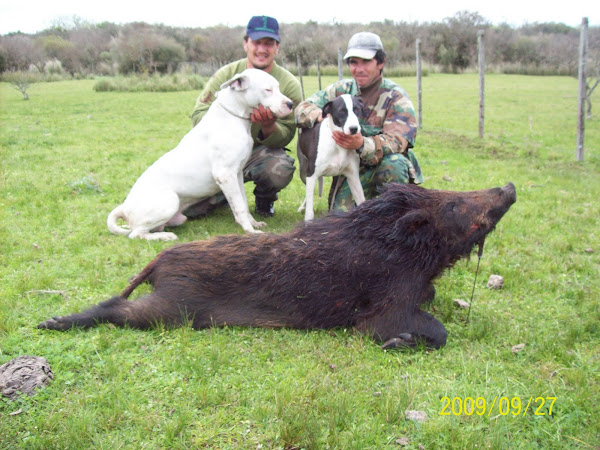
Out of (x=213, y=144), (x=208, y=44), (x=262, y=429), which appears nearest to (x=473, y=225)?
(x=262, y=429)

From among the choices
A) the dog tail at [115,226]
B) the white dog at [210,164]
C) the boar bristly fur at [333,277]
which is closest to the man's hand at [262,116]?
the white dog at [210,164]

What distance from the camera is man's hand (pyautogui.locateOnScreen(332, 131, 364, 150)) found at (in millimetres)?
4793

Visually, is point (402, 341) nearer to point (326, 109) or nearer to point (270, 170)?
point (326, 109)

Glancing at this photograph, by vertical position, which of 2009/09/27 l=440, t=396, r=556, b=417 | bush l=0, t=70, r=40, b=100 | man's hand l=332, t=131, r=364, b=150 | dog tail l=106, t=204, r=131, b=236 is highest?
bush l=0, t=70, r=40, b=100

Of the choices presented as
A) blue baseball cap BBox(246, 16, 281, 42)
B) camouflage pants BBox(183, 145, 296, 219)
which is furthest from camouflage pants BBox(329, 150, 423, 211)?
blue baseball cap BBox(246, 16, 281, 42)

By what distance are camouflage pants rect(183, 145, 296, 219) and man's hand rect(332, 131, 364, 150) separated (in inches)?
40.8

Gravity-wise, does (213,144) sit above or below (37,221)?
above

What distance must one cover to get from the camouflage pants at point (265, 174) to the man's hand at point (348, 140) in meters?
1.04

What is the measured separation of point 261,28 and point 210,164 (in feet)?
5.38

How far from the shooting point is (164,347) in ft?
10.0

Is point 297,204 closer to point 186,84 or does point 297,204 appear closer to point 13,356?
point 13,356

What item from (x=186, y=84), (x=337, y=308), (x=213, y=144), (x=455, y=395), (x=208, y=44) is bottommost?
(x=455, y=395)

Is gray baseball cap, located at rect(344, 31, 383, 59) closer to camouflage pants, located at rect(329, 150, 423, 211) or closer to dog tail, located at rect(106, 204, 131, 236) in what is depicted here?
camouflage pants, located at rect(329, 150, 423, 211)

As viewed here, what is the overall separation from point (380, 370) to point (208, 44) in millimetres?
42279
